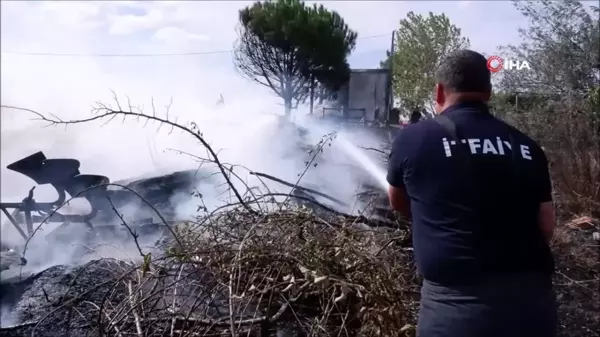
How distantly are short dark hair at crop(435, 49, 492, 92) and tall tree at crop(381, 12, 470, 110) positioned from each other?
8.84 m

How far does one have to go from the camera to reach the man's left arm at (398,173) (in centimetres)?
237

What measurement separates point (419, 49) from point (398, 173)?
12.7 m

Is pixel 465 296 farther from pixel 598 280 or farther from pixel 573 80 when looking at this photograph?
pixel 573 80

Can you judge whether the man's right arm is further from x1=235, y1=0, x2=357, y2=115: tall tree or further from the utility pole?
x1=235, y1=0, x2=357, y2=115: tall tree

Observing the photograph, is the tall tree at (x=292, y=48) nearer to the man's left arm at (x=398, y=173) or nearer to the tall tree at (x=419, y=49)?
the tall tree at (x=419, y=49)

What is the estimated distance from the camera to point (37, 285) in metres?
5.66

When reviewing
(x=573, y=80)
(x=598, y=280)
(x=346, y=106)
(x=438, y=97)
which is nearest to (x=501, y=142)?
(x=438, y=97)

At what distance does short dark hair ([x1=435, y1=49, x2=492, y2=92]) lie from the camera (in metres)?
2.40

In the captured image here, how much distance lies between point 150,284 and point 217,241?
0.41 meters

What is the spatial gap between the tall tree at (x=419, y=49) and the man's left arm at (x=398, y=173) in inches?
352

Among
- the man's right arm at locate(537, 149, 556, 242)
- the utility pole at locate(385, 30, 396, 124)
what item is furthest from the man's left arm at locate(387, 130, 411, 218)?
the utility pole at locate(385, 30, 396, 124)

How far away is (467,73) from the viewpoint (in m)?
2.41

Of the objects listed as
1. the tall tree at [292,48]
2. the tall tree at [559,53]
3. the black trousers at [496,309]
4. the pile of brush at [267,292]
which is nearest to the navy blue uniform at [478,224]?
the black trousers at [496,309]

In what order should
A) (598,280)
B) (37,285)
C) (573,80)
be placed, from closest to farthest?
(598,280) < (37,285) < (573,80)
